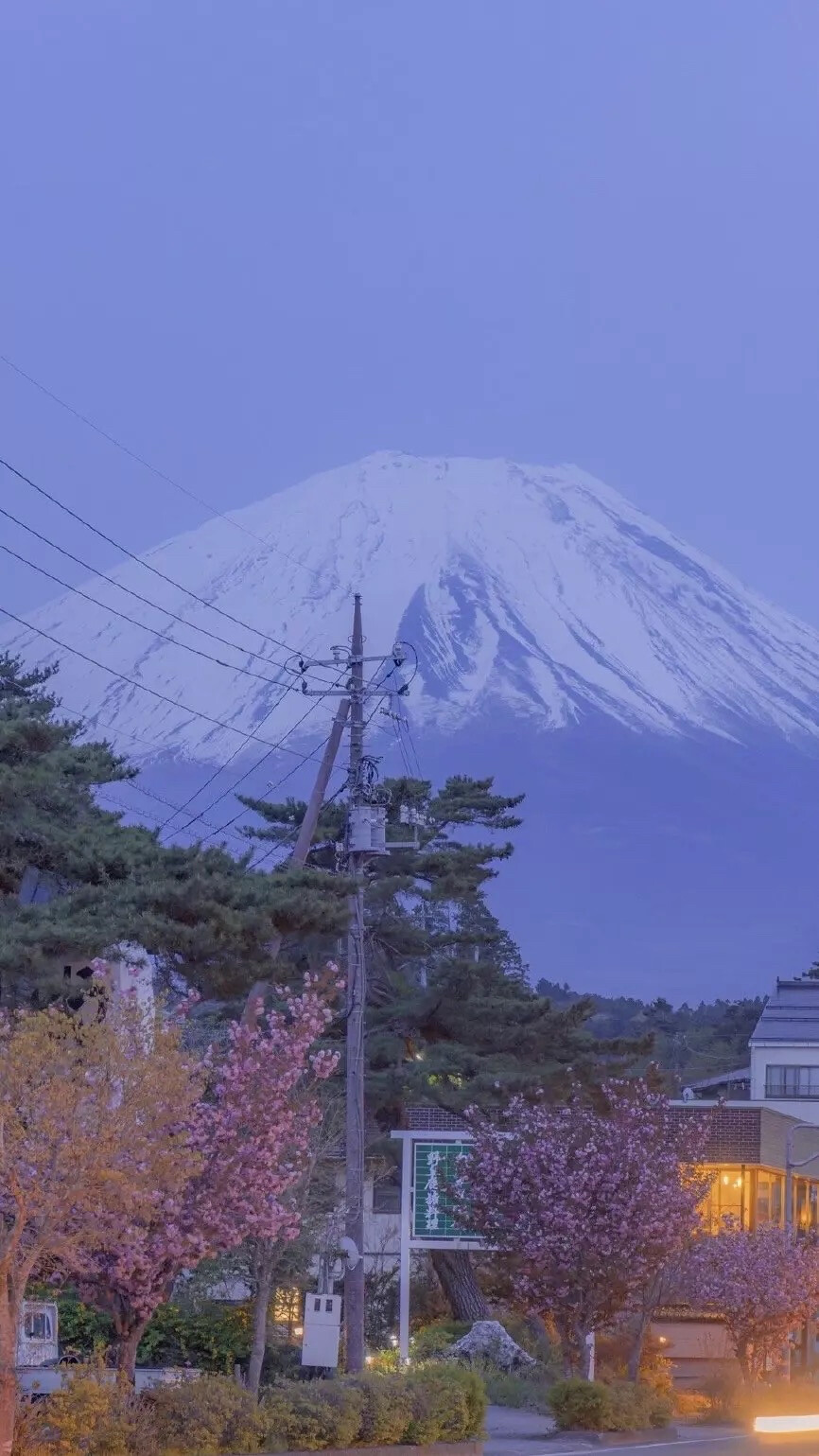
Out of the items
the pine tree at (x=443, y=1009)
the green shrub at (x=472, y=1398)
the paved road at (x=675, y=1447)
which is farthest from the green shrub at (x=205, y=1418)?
the pine tree at (x=443, y=1009)

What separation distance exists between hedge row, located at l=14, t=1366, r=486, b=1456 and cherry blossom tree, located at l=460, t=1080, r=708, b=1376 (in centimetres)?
446

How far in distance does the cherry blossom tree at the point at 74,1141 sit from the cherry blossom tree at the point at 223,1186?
139 cm

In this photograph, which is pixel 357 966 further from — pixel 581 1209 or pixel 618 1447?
pixel 618 1447

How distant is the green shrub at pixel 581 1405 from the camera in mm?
27250

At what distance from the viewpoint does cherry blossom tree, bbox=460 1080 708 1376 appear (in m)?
28.1

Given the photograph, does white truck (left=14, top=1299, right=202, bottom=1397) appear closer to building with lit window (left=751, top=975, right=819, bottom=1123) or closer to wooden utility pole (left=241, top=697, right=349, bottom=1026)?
wooden utility pole (left=241, top=697, right=349, bottom=1026)

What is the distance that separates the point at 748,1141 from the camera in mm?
43062

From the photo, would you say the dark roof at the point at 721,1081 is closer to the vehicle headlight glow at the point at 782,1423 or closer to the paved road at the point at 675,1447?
the paved road at the point at 675,1447

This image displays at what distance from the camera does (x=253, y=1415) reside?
1978cm

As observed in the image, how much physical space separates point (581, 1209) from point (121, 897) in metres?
9.80

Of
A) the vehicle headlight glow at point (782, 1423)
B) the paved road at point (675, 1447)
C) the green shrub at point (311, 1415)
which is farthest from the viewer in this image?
the paved road at point (675, 1447)

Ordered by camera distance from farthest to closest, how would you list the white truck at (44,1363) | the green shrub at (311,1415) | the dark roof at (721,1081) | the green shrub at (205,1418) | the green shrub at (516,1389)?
the dark roof at (721,1081) → the green shrub at (516,1389) → the green shrub at (311,1415) → the white truck at (44,1363) → the green shrub at (205,1418)

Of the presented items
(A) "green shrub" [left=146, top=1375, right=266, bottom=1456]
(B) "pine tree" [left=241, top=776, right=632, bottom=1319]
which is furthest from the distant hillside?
(A) "green shrub" [left=146, top=1375, right=266, bottom=1456]

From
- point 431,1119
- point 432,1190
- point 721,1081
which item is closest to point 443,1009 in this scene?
point 431,1119
